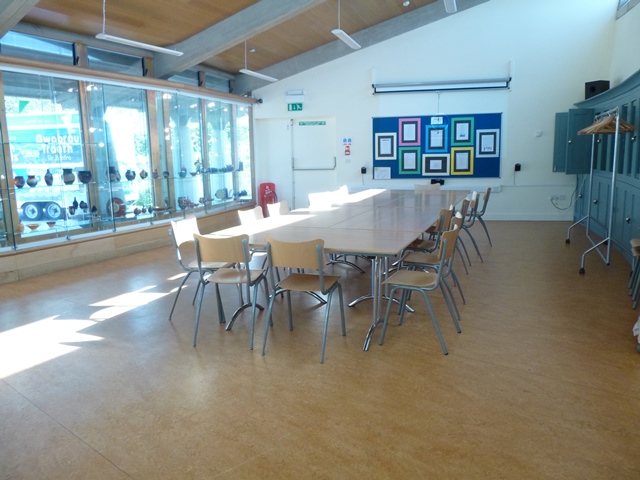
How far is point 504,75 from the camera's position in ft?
30.7

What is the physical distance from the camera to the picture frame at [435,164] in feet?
32.6

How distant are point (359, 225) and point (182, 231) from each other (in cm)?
157

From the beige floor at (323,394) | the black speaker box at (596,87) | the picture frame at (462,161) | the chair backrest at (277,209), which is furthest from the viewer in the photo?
the picture frame at (462,161)

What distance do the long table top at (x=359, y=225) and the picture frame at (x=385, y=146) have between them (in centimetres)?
352

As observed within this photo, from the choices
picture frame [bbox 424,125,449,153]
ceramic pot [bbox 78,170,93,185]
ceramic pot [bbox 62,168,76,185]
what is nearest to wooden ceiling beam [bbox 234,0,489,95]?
picture frame [bbox 424,125,449,153]

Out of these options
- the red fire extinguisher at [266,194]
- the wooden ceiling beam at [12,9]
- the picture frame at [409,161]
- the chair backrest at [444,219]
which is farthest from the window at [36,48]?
the picture frame at [409,161]

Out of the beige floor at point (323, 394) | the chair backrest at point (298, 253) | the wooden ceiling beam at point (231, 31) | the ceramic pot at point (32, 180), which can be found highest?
the wooden ceiling beam at point (231, 31)

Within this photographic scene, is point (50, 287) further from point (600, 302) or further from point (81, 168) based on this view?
point (600, 302)

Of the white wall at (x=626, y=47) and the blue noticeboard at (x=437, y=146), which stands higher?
the white wall at (x=626, y=47)

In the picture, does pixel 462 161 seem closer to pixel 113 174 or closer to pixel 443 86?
pixel 443 86

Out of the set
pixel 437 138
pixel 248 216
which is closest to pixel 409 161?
pixel 437 138

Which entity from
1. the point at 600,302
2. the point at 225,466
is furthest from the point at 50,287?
the point at 600,302

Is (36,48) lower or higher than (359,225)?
higher

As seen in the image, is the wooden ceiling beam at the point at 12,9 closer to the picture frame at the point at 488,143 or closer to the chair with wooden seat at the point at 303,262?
the chair with wooden seat at the point at 303,262
